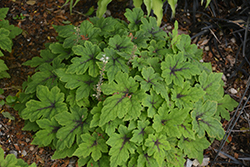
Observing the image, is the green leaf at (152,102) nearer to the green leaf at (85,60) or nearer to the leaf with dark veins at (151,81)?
the leaf with dark veins at (151,81)

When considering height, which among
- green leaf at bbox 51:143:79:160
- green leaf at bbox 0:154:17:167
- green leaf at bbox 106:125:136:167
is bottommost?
green leaf at bbox 51:143:79:160

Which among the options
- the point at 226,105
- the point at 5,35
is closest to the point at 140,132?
the point at 226,105

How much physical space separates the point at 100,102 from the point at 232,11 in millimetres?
2706

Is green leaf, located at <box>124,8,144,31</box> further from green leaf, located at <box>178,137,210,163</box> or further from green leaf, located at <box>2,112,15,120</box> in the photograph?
green leaf, located at <box>2,112,15,120</box>

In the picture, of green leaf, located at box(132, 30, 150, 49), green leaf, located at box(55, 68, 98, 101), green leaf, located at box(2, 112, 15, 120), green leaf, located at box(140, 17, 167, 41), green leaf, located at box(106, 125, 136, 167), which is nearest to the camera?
green leaf, located at box(106, 125, 136, 167)

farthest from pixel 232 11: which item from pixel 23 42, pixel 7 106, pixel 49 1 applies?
pixel 7 106

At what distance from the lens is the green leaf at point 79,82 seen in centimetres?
203

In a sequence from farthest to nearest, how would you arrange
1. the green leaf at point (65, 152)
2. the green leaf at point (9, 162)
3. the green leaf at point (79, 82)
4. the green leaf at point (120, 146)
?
the green leaf at point (65, 152), the green leaf at point (79, 82), the green leaf at point (120, 146), the green leaf at point (9, 162)

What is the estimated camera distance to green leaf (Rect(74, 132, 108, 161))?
1988 mm

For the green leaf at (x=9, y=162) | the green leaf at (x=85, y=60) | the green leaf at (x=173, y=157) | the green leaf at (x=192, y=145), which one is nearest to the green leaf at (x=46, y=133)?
the green leaf at (x=9, y=162)

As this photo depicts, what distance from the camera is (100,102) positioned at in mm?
2023

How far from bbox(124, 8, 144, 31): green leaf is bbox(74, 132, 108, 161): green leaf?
4.24ft

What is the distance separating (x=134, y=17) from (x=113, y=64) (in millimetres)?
783

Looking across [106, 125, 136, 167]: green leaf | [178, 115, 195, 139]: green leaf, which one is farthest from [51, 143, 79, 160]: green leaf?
[178, 115, 195, 139]: green leaf
